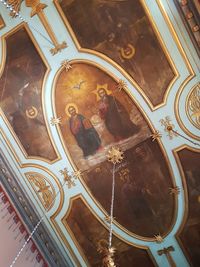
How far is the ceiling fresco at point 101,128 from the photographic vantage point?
8.20 metres

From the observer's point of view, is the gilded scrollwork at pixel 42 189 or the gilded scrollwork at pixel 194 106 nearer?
the gilded scrollwork at pixel 194 106

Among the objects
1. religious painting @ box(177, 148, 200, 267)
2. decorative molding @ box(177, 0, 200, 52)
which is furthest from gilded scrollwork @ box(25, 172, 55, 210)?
decorative molding @ box(177, 0, 200, 52)

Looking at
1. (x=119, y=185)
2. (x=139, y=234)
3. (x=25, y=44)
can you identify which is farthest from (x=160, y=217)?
(x=25, y=44)

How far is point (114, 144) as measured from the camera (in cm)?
911

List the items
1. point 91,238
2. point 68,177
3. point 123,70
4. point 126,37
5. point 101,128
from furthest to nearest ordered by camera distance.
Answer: point 91,238 → point 68,177 → point 101,128 → point 123,70 → point 126,37

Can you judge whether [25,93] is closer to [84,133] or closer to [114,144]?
[84,133]

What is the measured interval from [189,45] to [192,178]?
3467 millimetres

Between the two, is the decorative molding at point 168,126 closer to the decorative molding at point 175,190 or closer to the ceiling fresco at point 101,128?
the ceiling fresco at point 101,128

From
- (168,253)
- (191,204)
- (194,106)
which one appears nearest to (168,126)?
(194,106)

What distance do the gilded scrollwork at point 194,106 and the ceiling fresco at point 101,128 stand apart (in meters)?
0.03

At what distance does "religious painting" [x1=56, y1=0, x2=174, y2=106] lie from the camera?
8.02 meters

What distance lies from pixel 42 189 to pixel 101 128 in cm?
267

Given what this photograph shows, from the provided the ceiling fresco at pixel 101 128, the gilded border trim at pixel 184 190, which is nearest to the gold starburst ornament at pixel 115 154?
the ceiling fresco at pixel 101 128

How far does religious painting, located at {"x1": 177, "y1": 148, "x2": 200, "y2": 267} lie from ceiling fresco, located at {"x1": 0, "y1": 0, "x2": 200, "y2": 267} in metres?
0.03
